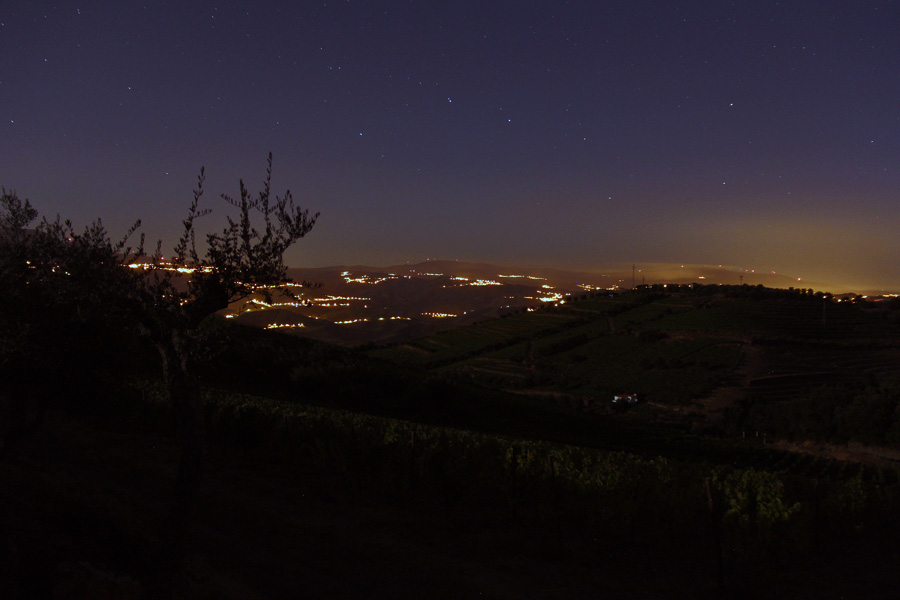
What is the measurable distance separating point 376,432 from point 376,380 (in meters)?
15.3

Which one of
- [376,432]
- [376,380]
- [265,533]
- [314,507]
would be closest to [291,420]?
[376,432]

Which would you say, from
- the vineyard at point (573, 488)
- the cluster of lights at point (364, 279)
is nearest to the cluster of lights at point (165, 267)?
the vineyard at point (573, 488)

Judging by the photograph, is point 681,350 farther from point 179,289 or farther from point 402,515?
point 179,289

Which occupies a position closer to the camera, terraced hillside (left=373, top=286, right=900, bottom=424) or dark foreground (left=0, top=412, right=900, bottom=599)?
dark foreground (left=0, top=412, right=900, bottom=599)

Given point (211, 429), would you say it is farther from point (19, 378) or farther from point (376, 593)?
point (376, 593)

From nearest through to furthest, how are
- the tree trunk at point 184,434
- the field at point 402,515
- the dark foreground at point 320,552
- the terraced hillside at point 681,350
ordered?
the dark foreground at point 320,552, the tree trunk at point 184,434, the field at point 402,515, the terraced hillside at point 681,350

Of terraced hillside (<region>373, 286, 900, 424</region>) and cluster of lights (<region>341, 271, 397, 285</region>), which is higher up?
cluster of lights (<region>341, 271, 397, 285</region>)

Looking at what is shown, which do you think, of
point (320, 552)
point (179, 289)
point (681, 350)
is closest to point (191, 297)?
point (179, 289)

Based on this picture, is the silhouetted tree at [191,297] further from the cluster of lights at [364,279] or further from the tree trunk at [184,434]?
the cluster of lights at [364,279]

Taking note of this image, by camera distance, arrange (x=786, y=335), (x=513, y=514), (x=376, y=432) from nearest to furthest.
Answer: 1. (x=513, y=514)
2. (x=376, y=432)
3. (x=786, y=335)

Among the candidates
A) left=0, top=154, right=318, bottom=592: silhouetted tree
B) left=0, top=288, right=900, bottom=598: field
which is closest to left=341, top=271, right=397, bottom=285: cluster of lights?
left=0, top=288, right=900, bottom=598: field

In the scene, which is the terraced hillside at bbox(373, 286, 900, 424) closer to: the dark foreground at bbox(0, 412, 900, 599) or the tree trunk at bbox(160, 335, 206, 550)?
the dark foreground at bbox(0, 412, 900, 599)

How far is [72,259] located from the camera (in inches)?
310

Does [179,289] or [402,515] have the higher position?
[179,289]
